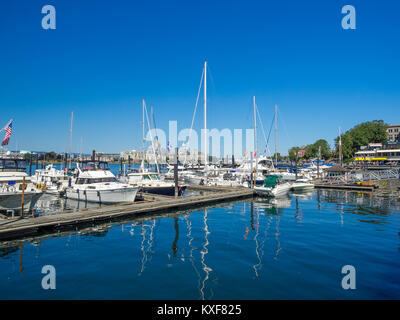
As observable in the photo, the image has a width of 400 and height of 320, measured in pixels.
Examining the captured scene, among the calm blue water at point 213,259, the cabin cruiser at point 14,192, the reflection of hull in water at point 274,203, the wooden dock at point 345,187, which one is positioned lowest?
the reflection of hull in water at point 274,203

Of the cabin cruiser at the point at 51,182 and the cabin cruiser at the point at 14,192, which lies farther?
the cabin cruiser at the point at 51,182

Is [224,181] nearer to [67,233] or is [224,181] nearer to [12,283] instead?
[67,233]

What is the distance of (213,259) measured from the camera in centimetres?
1261

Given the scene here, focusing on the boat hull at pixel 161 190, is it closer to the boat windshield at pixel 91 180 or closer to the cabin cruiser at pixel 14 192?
the boat windshield at pixel 91 180

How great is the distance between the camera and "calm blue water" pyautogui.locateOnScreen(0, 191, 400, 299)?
954 cm

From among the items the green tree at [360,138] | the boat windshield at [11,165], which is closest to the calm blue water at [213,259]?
the boat windshield at [11,165]

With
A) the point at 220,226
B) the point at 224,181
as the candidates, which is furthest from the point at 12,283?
the point at 224,181

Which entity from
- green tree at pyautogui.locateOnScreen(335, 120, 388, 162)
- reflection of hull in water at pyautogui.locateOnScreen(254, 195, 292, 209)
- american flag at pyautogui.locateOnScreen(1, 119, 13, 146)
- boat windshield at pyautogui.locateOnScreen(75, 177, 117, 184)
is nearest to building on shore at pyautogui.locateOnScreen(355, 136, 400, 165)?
green tree at pyautogui.locateOnScreen(335, 120, 388, 162)

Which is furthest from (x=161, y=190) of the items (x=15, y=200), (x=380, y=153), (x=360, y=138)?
(x=360, y=138)

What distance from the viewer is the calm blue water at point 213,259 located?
9.54 metres

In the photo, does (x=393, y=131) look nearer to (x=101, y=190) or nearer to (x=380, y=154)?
(x=380, y=154)

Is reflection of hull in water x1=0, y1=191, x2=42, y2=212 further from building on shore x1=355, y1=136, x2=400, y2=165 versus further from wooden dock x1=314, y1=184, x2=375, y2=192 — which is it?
building on shore x1=355, y1=136, x2=400, y2=165

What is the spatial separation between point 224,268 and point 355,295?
4.98 metres
